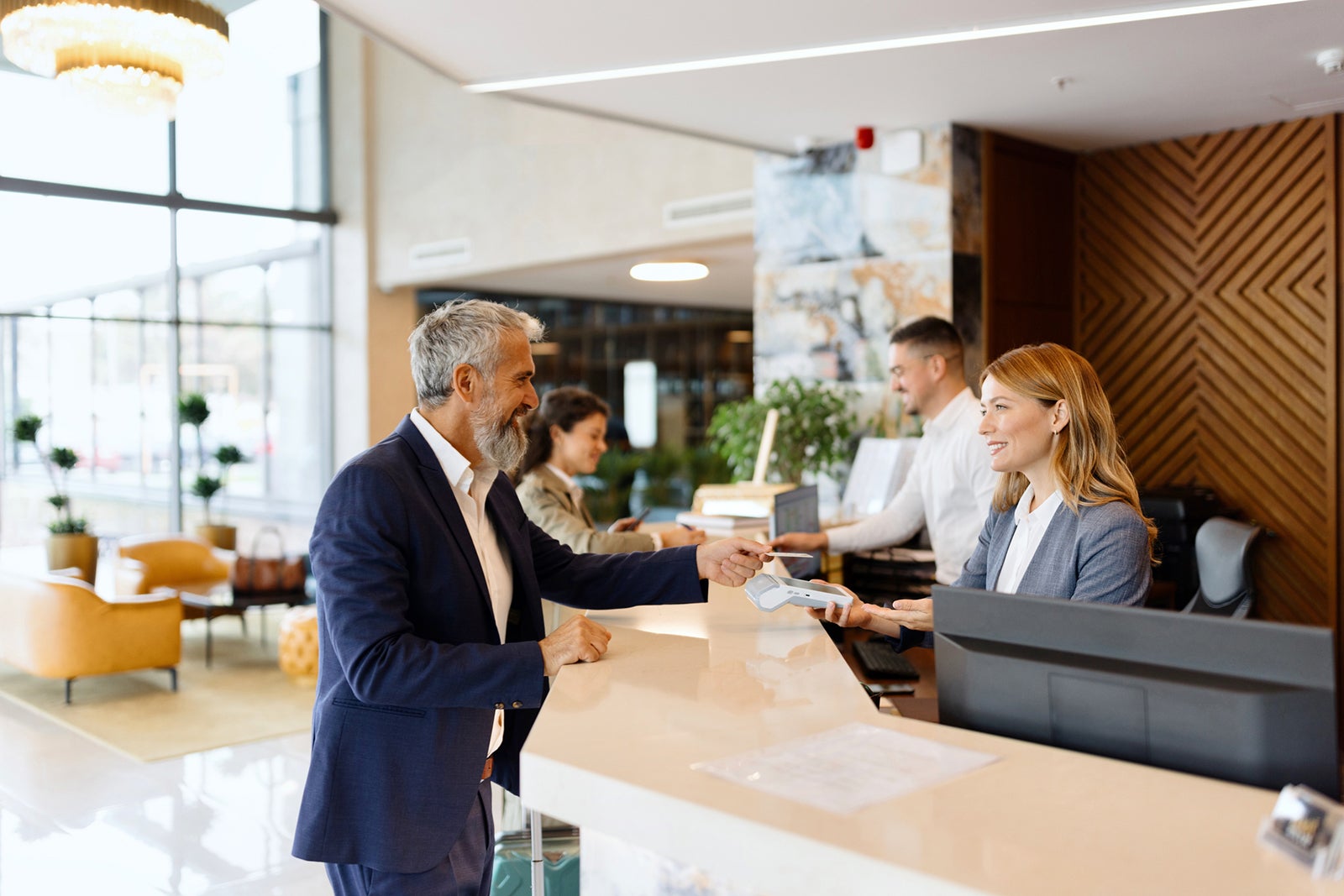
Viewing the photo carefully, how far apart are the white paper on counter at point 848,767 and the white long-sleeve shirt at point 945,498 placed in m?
2.37

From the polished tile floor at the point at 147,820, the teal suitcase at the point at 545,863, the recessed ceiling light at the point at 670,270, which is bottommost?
the polished tile floor at the point at 147,820

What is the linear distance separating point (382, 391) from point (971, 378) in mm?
8098

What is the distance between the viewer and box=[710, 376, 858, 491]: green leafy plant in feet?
20.8

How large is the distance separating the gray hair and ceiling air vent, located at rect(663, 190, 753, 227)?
6424 millimetres

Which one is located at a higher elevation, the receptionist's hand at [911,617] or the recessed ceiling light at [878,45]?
the recessed ceiling light at [878,45]

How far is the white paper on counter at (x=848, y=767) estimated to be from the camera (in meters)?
1.47

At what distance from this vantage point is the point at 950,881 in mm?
1209

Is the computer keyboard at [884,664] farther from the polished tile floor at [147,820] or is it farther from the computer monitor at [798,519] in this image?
the polished tile floor at [147,820]

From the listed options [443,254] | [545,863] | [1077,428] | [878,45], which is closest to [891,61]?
[878,45]

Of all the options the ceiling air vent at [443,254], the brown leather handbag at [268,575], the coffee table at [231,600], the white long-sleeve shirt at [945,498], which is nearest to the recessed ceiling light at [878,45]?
the white long-sleeve shirt at [945,498]

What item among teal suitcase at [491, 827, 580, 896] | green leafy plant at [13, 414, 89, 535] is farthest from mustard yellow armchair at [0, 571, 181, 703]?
teal suitcase at [491, 827, 580, 896]

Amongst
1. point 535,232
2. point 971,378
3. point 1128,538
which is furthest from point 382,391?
point 1128,538

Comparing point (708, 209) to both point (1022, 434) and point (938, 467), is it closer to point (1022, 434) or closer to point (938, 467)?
point (938, 467)

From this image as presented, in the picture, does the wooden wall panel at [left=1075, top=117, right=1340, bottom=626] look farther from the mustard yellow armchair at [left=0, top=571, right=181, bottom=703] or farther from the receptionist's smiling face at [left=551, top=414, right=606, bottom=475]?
the mustard yellow armchair at [left=0, top=571, right=181, bottom=703]
